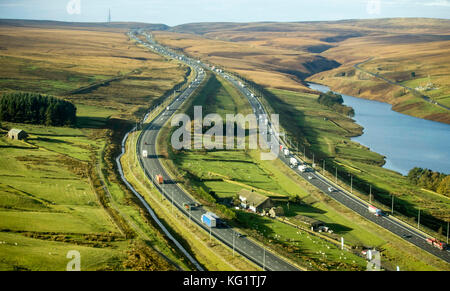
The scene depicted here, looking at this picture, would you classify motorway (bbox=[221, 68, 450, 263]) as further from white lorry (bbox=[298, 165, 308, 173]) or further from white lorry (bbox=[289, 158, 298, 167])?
white lorry (bbox=[289, 158, 298, 167])

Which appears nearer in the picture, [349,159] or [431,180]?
[431,180]

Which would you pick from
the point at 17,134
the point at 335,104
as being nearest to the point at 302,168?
the point at 17,134

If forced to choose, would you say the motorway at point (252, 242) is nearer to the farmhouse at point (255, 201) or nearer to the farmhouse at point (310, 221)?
the farmhouse at point (255, 201)

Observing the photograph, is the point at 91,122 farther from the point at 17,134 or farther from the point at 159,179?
the point at 159,179

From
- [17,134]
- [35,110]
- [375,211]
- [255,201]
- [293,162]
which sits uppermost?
[35,110]

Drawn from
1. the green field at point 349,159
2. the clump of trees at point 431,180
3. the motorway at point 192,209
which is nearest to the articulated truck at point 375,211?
the green field at point 349,159
